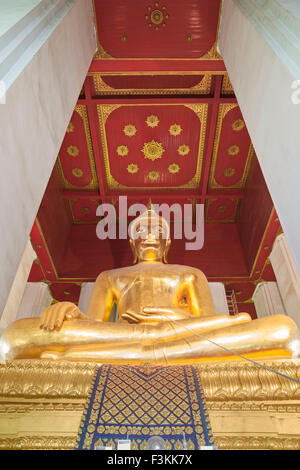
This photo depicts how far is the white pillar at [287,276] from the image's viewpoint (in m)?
3.95

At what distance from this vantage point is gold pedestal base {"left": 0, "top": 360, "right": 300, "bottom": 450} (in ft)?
4.11

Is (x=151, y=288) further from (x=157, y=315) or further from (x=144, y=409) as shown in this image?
(x=144, y=409)

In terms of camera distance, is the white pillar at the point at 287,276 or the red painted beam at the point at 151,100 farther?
the red painted beam at the point at 151,100

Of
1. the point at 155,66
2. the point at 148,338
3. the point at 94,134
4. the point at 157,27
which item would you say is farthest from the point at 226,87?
the point at 148,338

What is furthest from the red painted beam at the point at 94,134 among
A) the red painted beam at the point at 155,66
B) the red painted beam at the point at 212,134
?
the red painted beam at the point at 212,134

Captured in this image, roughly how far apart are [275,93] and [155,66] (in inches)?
82.5

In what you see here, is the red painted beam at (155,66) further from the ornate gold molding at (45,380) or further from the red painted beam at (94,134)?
the ornate gold molding at (45,380)

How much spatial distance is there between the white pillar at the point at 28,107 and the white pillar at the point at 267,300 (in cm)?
333

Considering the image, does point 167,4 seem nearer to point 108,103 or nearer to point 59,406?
point 108,103

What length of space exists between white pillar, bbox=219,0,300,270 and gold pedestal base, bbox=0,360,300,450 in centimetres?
58

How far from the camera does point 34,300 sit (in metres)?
4.43

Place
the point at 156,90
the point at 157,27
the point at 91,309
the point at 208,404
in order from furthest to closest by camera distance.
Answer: the point at 156,90 < the point at 157,27 < the point at 91,309 < the point at 208,404

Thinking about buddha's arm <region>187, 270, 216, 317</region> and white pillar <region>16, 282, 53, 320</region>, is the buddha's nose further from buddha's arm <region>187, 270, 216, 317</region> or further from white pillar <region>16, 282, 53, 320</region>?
white pillar <region>16, 282, 53, 320</region>

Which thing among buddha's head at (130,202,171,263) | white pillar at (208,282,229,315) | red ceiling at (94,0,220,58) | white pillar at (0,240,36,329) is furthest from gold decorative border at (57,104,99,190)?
white pillar at (208,282,229,315)
